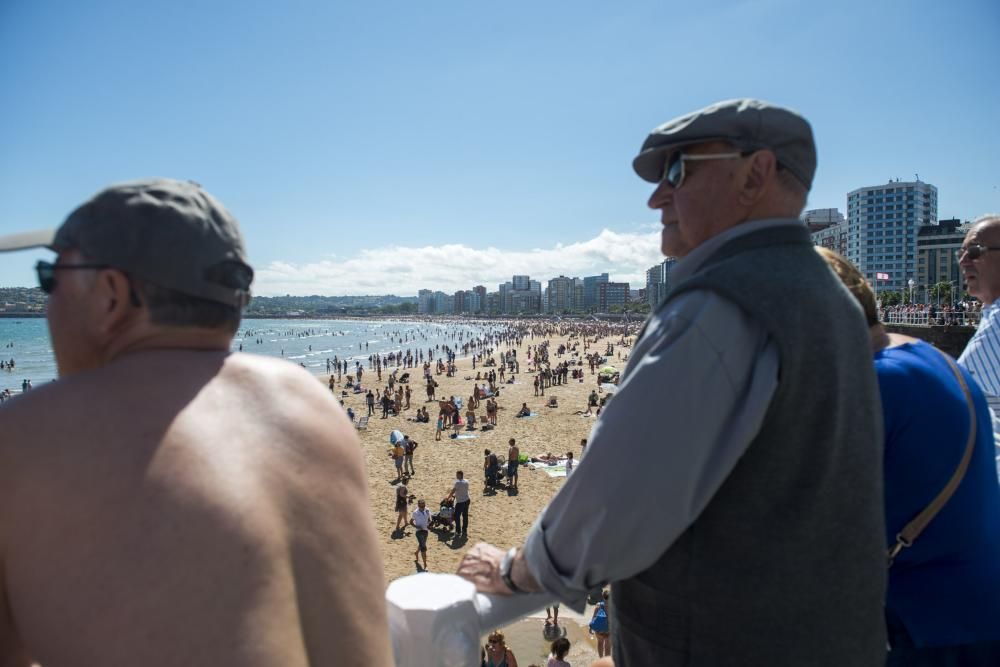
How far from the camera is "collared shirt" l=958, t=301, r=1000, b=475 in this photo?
2.63 metres

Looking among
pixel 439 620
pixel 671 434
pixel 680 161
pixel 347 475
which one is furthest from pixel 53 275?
pixel 680 161

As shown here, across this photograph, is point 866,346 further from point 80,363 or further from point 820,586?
point 80,363

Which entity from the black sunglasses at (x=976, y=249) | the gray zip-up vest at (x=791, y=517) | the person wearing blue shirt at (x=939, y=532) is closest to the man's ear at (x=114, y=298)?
the gray zip-up vest at (x=791, y=517)

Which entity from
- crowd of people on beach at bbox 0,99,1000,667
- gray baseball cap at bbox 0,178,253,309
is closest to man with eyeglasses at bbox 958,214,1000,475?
crowd of people on beach at bbox 0,99,1000,667

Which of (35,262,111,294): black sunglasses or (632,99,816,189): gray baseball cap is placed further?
(632,99,816,189): gray baseball cap

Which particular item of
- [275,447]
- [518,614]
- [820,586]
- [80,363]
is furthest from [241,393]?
[820,586]

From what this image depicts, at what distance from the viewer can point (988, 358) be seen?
8.82 feet

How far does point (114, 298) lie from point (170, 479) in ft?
1.42

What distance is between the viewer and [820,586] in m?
1.12

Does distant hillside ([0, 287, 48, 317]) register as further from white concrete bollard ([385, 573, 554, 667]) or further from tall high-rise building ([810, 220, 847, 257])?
white concrete bollard ([385, 573, 554, 667])

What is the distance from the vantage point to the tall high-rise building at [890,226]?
120 metres

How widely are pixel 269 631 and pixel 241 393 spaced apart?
422 millimetres

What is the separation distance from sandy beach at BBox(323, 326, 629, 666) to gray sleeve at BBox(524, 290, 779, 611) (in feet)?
16.1

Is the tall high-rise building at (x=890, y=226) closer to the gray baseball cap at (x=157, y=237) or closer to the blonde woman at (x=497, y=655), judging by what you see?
the blonde woman at (x=497, y=655)
